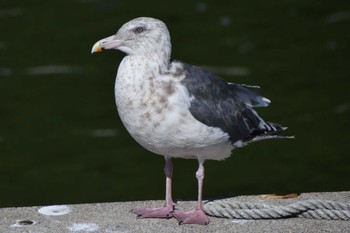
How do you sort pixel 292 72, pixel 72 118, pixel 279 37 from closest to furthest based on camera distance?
pixel 72 118 < pixel 292 72 < pixel 279 37

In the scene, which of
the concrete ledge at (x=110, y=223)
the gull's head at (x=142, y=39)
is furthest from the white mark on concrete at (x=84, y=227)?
the gull's head at (x=142, y=39)

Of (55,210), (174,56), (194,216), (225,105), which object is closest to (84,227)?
(55,210)

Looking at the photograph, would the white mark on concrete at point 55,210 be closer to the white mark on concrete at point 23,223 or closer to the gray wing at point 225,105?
the white mark on concrete at point 23,223

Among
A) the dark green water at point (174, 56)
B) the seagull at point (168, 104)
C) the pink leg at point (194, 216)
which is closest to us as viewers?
the seagull at point (168, 104)

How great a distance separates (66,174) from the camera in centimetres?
1048

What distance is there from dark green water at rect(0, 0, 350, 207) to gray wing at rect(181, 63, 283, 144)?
A: 2486 mm

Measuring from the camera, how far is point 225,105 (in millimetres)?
6453

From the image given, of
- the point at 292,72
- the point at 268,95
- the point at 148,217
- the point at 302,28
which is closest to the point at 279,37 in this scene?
the point at 302,28

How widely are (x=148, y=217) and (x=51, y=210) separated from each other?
58cm

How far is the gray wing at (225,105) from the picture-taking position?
625cm

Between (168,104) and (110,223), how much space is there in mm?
755

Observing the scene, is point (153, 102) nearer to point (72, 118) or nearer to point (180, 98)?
point (180, 98)

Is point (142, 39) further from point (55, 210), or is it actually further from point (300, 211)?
point (300, 211)

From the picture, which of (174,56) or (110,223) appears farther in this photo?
(174,56)
